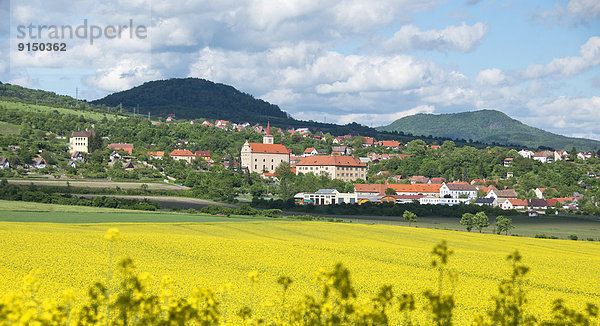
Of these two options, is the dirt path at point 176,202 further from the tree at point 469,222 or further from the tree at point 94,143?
the tree at point 94,143

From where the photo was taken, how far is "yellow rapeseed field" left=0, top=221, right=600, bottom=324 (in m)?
24.1

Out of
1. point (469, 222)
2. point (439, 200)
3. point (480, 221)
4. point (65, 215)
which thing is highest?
point (65, 215)

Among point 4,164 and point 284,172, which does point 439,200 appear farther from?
point 4,164

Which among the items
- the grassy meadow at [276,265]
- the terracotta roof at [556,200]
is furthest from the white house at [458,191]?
the grassy meadow at [276,265]

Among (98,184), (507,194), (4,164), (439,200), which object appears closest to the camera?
(98,184)

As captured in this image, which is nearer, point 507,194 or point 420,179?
point 507,194

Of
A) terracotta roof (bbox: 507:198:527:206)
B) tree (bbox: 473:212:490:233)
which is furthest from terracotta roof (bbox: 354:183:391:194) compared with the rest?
tree (bbox: 473:212:490:233)

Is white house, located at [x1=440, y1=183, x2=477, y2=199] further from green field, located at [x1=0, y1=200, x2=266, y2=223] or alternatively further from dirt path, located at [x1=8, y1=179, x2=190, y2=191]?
green field, located at [x1=0, y1=200, x2=266, y2=223]

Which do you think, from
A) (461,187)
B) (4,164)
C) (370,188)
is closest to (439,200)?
(461,187)

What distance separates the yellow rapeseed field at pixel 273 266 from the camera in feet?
79.0

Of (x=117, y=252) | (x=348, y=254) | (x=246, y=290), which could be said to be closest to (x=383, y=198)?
(x=348, y=254)

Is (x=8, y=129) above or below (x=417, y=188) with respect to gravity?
above

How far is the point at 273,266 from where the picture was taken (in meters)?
32.1

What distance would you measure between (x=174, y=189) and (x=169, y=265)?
9983 centimetres
